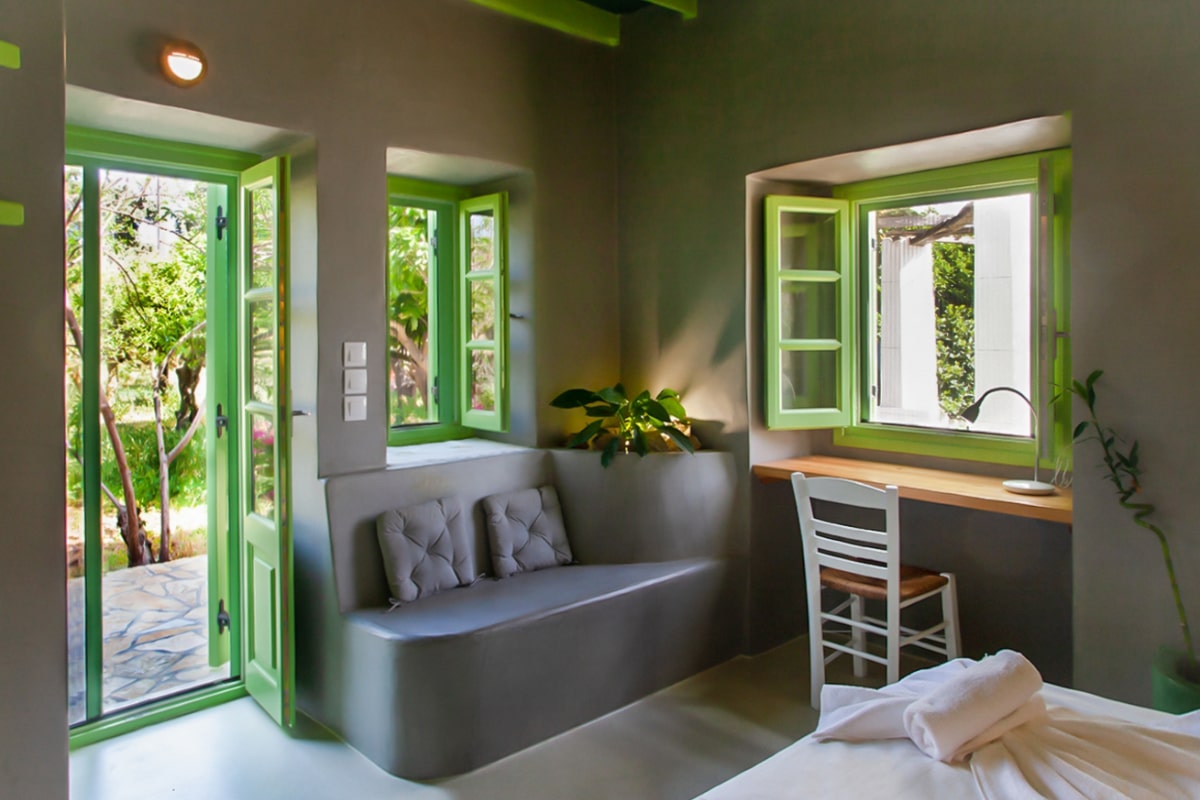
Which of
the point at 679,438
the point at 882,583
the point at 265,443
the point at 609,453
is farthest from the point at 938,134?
the point at 265,443

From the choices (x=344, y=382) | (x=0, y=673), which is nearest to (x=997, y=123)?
(x=344, y=382)

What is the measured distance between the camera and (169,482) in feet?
11.5

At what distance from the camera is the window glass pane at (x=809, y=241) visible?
396 centimetres

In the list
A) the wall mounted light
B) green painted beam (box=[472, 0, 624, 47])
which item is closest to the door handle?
the wall mounted light

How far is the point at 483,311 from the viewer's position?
13.9ft

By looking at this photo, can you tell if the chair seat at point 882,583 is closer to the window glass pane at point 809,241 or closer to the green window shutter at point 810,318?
the green window shutter at point 810,318

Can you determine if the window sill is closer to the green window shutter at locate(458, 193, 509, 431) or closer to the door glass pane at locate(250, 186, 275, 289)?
the green window shutter at locate(458, 193, 509, 431)

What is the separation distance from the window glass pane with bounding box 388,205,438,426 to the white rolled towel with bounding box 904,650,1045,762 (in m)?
2.94

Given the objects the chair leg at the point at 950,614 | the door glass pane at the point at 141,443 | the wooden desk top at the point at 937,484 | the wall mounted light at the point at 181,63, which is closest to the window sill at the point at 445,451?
the door glass pane at the point at 141,443

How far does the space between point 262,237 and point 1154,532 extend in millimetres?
3456

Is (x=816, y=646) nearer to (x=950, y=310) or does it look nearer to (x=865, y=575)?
(x=865, y=575)

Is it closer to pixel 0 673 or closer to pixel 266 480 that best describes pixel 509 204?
pixel 266 480

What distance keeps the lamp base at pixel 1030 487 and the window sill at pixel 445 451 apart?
6.88ft

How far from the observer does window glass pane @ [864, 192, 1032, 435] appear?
3.58m
